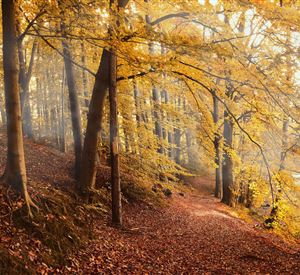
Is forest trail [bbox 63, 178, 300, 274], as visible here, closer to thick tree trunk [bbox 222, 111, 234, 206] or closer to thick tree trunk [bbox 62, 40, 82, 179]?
thick tree trunk [bbox 62, 40, 82, 179]

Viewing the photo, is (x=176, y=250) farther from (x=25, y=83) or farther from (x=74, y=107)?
(x=25, y=83)

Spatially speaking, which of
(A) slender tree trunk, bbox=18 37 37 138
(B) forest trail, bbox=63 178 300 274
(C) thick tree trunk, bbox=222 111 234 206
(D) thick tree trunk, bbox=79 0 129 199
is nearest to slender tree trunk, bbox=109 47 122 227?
(D) thick tree trunk, bbox=79 0 129 199

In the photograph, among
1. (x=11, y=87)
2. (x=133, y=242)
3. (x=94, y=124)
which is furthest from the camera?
(x=94, y=124)

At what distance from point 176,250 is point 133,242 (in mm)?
1245

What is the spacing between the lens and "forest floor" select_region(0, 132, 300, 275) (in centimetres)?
565

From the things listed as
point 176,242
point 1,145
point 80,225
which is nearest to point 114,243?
point 80,225

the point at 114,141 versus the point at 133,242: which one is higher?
the point at 114,141

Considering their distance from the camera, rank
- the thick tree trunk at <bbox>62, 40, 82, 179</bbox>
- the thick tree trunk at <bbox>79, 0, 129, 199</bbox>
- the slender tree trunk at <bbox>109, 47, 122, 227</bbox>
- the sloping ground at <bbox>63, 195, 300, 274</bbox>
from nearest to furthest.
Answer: the sloping ground at <bbox>63, 195, 300, 274</bbox>
the slender tree trunk at <bbox>109, 47, 122, 227</bbox>
the thick tree trunk at <bbox>79, 0, 129, 199</bbox>
the thick tree trunk at <bbox>62, 40, 82, 179</bbox>

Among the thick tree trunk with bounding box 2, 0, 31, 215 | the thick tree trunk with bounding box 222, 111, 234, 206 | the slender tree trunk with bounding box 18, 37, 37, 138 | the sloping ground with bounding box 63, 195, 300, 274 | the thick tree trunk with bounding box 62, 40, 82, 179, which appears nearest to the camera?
the thick tree trunk with bounding box 2, 0, 31, 215

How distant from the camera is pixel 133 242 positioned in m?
8.48

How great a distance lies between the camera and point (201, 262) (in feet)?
26.0

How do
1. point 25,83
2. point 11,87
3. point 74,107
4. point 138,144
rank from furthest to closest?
point 25,83
point 138,144
point 74,107
point 11,87

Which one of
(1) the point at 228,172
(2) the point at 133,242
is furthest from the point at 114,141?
(1) the point at 228,172

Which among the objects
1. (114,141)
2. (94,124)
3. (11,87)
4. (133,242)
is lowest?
(133,242)
